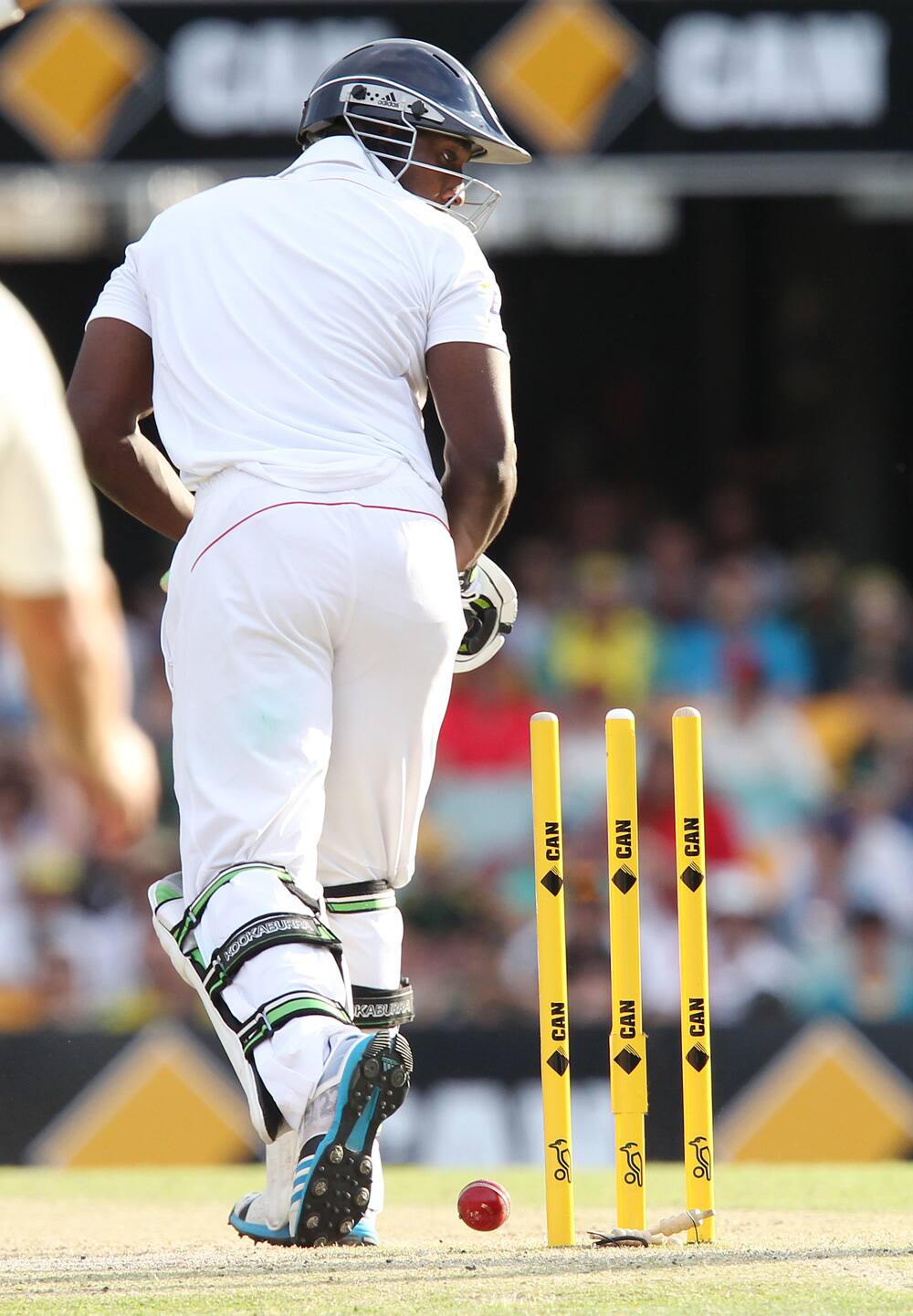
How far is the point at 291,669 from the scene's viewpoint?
2.98 meters

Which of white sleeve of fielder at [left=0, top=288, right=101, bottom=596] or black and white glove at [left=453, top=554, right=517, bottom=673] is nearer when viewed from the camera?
white sleeve of fielder at [left=0, top=288, right=101, bottom=596]

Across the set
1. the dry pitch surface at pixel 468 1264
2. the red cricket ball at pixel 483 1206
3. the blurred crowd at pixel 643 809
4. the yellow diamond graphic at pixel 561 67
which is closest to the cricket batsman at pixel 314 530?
the dry pitch surface at pixel 468 1264

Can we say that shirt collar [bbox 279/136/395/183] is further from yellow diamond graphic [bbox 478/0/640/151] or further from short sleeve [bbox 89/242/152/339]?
yellow diamond graphic [bbox 478/0/640/151]

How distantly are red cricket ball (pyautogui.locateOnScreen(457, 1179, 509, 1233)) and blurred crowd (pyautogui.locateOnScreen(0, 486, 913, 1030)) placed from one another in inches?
115

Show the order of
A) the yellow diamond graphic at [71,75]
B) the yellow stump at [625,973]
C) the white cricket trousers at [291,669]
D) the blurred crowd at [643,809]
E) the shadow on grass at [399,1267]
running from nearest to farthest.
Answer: the shadow on grass at [399,1267]
the white cricket trousers at [291,669]
the yellow stump at [625,973]
the yellow diamond graphic at [71,75]
the blurred crowd at [643,809]

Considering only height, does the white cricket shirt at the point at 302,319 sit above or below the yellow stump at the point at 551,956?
above

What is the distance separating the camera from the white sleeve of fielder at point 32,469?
72.1 inches

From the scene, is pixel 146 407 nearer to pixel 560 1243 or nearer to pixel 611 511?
pixel 560 1243

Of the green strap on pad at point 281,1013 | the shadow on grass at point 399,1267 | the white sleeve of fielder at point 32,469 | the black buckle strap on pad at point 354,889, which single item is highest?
the white sleeve of fielder at point 32,469

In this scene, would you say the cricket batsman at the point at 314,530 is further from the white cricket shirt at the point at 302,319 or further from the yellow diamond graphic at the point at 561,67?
the yellow diamond graphic at the point at 561,67

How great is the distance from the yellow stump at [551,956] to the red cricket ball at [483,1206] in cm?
29

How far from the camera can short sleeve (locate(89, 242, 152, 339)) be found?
322cm

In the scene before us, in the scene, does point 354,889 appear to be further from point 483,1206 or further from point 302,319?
point 302,319

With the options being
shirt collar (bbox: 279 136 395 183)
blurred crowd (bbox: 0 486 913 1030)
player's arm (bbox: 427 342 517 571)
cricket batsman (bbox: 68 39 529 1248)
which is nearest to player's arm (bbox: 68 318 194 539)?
cricket batsman (bbox: 68 39 529 1248)
